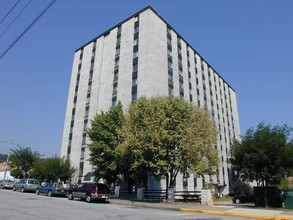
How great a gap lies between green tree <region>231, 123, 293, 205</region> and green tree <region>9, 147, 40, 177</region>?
43.4 metres

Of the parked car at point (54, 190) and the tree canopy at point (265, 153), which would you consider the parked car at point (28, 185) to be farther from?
the tree canopy at point (265, 153)

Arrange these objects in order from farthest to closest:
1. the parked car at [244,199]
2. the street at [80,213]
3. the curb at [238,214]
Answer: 1. the parked car at [244,199]
2. the curb at [238,214]
3. the street at [80,213]

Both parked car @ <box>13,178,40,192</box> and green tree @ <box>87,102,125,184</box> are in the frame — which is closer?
green tree @ <box>87,102,125,184</box>

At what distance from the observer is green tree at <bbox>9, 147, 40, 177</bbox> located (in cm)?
5675

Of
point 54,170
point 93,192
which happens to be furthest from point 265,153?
point 54,170

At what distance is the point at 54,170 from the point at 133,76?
19608 mm

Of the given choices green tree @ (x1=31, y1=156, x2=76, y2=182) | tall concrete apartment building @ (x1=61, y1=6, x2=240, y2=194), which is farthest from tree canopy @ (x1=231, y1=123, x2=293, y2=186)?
green tree @ (x1=31, y1=156, x2=76, y2=182)

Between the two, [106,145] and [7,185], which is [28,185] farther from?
[106,145]

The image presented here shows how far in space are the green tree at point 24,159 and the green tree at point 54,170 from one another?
934 centimetres

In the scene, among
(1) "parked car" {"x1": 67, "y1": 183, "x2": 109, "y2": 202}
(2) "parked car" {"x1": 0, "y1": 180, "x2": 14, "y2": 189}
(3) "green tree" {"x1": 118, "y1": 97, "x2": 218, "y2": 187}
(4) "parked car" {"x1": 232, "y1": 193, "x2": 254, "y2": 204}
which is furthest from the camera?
(2) "parked car" {"x1": 0, "y1": 180, "x2": 14, "y2": 189}

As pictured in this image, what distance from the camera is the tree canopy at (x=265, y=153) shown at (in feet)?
77.4

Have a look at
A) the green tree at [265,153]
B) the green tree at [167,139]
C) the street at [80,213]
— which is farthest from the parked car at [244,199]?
the street at [80,213]

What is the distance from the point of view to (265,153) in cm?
2383

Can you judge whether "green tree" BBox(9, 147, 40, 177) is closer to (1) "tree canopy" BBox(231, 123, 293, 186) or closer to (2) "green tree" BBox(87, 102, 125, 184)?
(2) "green tree" BBox(87, 102, 125, 184)
